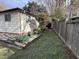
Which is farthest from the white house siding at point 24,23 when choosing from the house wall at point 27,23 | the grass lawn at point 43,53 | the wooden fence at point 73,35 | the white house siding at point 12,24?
the wooden fence at point 73,35

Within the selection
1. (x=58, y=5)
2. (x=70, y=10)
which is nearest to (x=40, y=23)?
(x=58, y=5)

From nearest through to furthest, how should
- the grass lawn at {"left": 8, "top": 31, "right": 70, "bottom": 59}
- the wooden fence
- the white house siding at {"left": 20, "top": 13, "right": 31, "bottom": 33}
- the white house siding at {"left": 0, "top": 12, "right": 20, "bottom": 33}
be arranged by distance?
the wooden fence
the grass lawn at {"left": 8, "top": 31, "right": 70, "bottom": 59}
the white house siding at {"left": 0, "top": 12, "right": 20, "bottom": 33}
the white house siding at {"left": 20, "top": 13, "right": 31, "bottom": 33}

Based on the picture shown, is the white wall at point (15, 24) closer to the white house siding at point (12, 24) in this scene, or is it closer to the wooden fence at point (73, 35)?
the white house siding at point (12, 24)

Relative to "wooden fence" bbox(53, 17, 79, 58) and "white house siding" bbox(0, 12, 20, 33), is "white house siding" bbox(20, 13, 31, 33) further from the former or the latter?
"wooden fence" bbox(53, 17, 79, 58)

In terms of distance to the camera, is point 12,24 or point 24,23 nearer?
point 12,24

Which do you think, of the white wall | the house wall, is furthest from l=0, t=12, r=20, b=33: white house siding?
the house wall

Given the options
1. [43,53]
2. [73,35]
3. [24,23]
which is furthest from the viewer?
[24,23]

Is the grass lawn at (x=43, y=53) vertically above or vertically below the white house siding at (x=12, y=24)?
below

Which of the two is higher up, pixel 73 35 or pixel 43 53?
pixel 73 35

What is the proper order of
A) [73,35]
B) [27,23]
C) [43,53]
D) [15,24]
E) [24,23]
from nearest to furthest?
[73,35]
[43,53]
[15,24]
[24,23]
[27,23]

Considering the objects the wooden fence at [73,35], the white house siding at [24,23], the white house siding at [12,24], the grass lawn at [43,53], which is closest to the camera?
the wooden fence at [73,35]

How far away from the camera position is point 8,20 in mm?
19109

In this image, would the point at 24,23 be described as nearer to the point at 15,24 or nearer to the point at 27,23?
the point at 27,23

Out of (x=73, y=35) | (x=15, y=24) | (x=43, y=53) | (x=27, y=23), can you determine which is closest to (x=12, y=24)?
(x=15, y=24)
